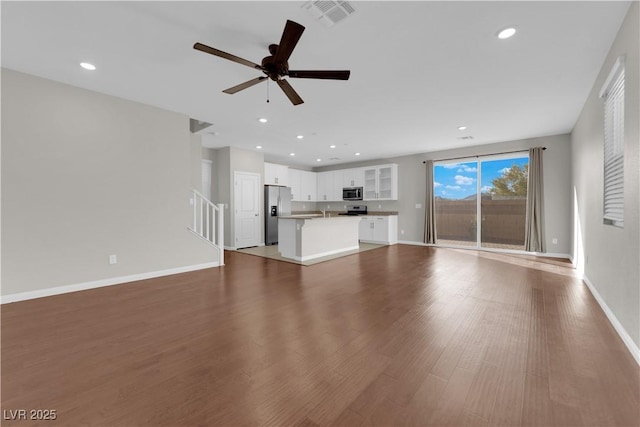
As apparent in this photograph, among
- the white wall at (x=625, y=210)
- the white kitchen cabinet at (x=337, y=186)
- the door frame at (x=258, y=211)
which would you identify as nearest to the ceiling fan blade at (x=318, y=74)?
the white wall at (x=625, y=210)

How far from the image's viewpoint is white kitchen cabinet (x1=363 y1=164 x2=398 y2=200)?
8117 mm

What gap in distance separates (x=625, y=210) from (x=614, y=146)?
827 mm

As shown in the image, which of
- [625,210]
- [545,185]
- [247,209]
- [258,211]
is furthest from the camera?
[258,211]

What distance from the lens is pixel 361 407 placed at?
147 cm

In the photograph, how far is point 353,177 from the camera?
29.3 feet

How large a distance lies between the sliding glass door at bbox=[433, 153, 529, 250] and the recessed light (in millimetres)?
4863

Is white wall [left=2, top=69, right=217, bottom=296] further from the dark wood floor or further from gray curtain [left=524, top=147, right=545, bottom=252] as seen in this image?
gray curtain [left=524, top=147, right=545, bottom=252]

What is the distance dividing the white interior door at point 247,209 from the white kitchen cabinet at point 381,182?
138 inches

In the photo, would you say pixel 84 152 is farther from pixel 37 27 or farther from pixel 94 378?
pixel 94 378

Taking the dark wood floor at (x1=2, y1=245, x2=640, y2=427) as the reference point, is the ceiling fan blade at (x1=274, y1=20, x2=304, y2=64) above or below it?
above

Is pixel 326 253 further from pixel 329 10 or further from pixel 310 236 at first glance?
pixel 329 10

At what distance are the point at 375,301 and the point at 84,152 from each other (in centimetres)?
433

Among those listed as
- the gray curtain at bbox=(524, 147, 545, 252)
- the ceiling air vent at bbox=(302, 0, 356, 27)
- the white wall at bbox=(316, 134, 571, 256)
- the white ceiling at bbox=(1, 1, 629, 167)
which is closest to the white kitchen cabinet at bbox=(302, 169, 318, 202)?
the white wall at bbox=(316, 134, 571, 256)

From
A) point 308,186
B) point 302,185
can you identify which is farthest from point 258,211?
point 308,186
